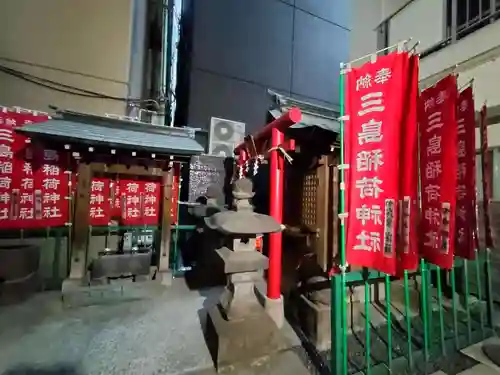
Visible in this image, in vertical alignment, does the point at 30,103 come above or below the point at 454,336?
above

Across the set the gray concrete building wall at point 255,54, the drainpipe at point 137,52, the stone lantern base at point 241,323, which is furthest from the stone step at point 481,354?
the drainpipe at point 137,52

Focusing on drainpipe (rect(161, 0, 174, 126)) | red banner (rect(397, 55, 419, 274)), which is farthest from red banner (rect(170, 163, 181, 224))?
red banner (rect(397, 55, 419, 274))

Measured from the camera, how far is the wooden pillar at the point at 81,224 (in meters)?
5.42

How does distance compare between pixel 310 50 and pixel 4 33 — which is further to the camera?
pixel 310 50

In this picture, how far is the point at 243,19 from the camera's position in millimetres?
9250

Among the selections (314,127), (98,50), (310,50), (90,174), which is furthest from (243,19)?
(90,174)

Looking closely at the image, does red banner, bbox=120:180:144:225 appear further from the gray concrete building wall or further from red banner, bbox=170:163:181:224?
the gray concrete building wall

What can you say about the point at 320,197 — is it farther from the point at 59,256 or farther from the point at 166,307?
the point at 59,256

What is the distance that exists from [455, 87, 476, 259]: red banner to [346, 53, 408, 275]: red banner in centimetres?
220

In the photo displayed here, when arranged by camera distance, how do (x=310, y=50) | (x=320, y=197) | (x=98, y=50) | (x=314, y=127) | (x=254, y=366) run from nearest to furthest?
(x=254, y=366) → (x=320, y=197) → (x=314, y=127) → (x=98, y=50) → (x=310, y=50)

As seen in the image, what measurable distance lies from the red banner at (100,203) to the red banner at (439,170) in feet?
21.9

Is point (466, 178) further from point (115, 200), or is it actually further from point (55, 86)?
point (55, 86)

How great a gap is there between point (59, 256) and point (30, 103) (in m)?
4.05

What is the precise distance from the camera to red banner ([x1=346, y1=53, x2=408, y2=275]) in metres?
2.60
